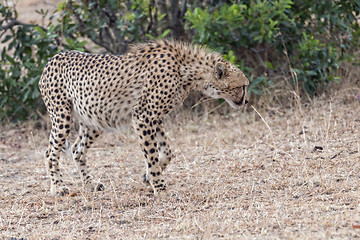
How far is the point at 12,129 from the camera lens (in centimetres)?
751

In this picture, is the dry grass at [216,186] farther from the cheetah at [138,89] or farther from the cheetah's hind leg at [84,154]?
the cheetah at [138,89]

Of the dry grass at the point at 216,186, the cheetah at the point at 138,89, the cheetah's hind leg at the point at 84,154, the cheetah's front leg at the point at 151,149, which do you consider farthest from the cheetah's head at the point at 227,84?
the cheetah's hind leg at the point at 84,154

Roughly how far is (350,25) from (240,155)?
2.94 meters

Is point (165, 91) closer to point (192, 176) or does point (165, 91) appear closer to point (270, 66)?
point (192, 176)

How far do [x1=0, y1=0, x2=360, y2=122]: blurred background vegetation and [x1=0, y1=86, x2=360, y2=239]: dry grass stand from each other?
52 cm

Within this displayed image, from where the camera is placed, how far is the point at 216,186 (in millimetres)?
4676

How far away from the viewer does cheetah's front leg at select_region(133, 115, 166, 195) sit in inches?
186

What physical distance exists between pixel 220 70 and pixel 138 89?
72cm

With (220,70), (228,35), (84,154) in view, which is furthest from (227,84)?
(228,35)

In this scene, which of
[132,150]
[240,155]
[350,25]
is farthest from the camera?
[350,25]

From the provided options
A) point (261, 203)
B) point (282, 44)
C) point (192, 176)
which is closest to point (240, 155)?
point (192, 176)

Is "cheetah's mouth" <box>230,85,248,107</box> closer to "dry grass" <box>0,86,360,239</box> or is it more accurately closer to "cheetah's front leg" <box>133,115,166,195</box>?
"dry grass" <box>0,86,360,239</box>

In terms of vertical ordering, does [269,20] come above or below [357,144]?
above

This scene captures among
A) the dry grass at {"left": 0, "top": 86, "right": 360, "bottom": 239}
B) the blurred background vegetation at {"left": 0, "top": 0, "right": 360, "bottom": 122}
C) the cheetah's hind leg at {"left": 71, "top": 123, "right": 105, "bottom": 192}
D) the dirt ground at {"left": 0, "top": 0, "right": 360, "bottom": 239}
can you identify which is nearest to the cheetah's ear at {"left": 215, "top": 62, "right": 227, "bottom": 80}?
the dirt ground at {"left": 0, "top": 0, "right": 360, "bottom": 239}
